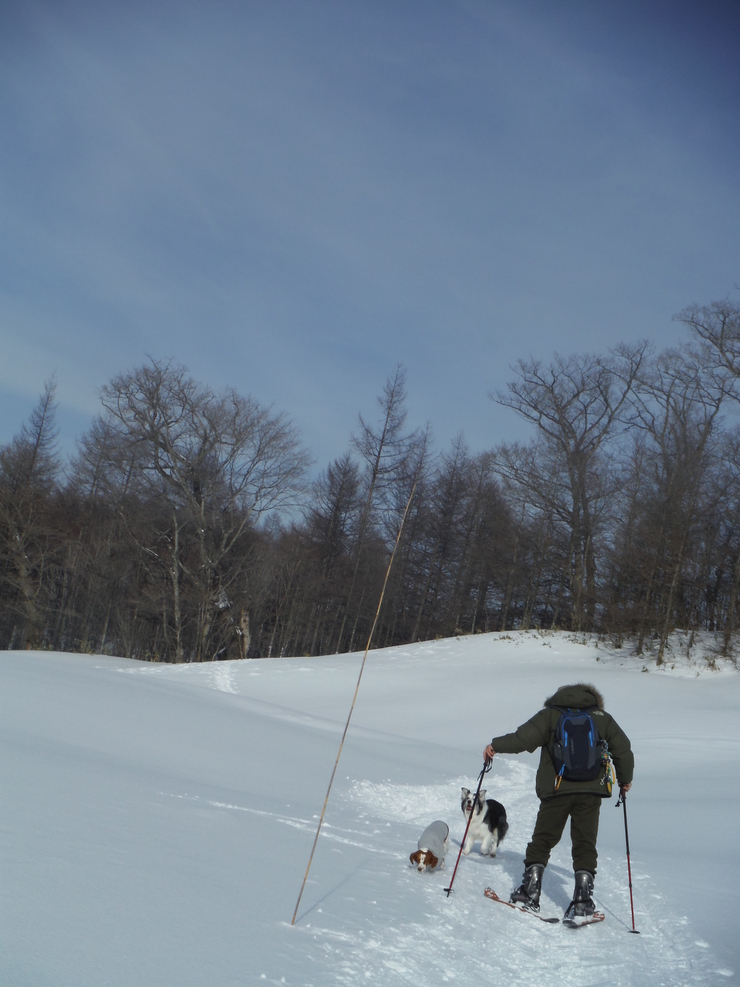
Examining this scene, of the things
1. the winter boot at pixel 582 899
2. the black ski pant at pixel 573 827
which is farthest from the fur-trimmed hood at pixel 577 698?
the winter boot at pixel 582 899

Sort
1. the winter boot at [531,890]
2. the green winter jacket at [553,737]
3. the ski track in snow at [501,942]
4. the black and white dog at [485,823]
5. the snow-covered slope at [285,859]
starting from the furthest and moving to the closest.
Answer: the black and white dog at [485,823]
the green winter jacket at [553,737]
the winter boot at [531,890]
the ski track in snow at [501,942]
the snow-covered slope at [285,859]

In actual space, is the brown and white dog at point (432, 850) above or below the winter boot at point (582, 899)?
below

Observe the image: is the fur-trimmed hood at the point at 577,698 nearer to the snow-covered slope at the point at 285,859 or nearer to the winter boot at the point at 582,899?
the winter boot at the point at 582,899

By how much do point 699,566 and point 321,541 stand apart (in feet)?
63.1

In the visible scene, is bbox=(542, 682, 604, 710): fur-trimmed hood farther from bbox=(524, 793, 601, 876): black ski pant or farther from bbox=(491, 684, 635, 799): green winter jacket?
bbox=(524, 793, 601, 876): black ski pant

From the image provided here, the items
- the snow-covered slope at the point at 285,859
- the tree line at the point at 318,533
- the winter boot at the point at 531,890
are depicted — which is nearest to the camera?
the snow-covered slope at the point at 285,859

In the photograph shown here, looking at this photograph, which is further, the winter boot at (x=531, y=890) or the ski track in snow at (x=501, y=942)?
the winter boot at (x=531, y=890)

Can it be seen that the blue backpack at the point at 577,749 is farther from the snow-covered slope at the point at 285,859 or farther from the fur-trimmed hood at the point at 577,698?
the snow-covered slope at the point at 285,859

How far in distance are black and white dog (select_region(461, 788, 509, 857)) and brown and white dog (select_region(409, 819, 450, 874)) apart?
19.5 inches

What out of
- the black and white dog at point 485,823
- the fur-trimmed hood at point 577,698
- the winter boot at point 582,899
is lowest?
the black and white dog at point 485,823

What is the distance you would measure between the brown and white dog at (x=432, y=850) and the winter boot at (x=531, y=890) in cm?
58

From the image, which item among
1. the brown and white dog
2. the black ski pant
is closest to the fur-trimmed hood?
the black ski pant

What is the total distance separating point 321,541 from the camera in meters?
35.7

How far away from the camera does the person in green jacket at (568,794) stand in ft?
15.1
